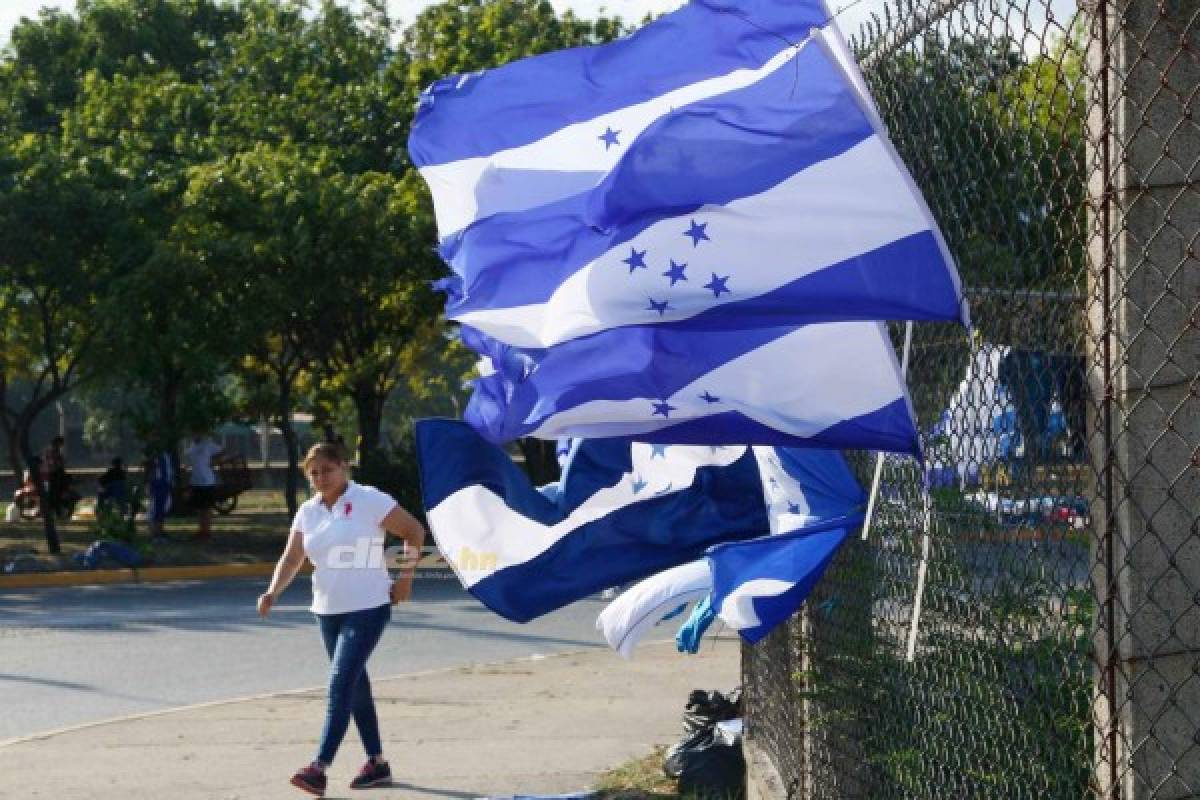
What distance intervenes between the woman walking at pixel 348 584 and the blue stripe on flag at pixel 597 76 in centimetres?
381

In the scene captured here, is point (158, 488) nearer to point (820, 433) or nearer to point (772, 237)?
point (820, 433)

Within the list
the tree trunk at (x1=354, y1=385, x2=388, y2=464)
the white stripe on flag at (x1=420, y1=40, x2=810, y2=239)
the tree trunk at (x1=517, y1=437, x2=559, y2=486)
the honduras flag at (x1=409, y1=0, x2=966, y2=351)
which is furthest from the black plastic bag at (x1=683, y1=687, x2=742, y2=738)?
the tree trunk at (x1=354, y1=385, x2=388, y2=464)

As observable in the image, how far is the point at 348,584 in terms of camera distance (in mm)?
9016

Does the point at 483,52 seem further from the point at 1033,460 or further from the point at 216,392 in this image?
the point at 1033,460

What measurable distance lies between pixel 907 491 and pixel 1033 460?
1.28 m

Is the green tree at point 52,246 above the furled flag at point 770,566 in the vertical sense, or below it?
above

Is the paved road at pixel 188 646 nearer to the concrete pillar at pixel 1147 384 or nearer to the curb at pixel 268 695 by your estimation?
the curb at pixel 268 695

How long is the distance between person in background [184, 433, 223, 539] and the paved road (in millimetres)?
6927

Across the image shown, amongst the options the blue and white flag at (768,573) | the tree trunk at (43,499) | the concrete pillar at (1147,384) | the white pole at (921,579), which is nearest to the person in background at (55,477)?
the tree trunk at (43,499)

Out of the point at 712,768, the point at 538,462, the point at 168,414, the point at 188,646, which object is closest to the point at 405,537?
the point at 712,768

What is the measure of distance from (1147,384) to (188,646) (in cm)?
1287

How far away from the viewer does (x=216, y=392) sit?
108ft

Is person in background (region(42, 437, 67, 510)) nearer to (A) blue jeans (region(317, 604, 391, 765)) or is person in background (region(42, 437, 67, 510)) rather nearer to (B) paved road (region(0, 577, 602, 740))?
(B) paved road (region(0, 577, 602, 740))

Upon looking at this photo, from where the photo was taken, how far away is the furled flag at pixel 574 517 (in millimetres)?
6918
